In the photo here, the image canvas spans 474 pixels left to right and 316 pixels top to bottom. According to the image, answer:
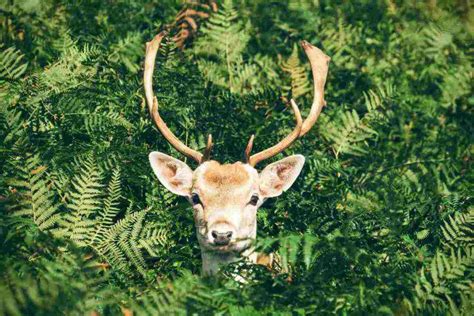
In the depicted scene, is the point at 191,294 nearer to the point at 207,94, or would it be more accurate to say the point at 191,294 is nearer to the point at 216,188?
the point at 216,188

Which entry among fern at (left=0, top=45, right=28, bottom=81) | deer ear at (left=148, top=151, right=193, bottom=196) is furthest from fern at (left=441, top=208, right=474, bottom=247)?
fern at (left=0, top=45, right=28, bottom=81)

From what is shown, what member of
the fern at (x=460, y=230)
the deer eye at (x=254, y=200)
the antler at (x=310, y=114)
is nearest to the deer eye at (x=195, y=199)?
the deer eye at (x=254, y=200)

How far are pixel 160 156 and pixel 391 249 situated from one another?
216 centimetres

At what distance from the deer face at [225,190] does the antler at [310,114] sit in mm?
108

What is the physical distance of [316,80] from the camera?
29.9 ft

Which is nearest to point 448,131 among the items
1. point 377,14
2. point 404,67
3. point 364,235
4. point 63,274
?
point 404,67

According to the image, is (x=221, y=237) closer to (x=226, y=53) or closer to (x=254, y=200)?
(x=254, y=200)

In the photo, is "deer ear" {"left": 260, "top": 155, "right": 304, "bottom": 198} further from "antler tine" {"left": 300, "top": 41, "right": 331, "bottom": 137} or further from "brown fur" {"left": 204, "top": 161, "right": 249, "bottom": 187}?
"antler tine" {"left": 300, "top": 41, "right": 331, "bottom": 137}

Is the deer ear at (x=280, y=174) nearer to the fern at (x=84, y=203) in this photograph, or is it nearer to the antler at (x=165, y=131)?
the antler at (x=165, y=131)

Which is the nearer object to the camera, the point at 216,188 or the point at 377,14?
the point at 216,188

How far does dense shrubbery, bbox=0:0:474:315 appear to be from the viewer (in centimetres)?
651

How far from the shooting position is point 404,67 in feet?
37.8

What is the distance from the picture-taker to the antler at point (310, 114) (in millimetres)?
8398

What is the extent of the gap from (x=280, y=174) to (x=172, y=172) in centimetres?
93
